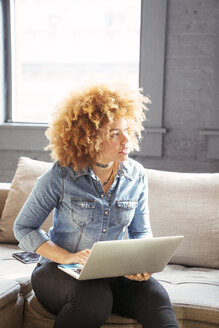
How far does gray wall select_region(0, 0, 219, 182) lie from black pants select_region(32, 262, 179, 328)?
4.31 feet

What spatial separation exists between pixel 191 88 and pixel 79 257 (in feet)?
5.08

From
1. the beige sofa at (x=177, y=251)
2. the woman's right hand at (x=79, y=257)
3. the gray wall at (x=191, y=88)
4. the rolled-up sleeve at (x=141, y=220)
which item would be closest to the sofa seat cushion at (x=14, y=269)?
the beige sofa at (x=177, y=251)

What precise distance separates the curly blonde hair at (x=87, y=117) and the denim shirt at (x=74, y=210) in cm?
6

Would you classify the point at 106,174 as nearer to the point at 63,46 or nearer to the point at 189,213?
the point at 189,213

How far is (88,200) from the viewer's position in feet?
6.19

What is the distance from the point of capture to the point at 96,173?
1950 mm

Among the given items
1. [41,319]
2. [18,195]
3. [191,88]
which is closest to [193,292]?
[41,319]

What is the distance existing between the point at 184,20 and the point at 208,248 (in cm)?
138

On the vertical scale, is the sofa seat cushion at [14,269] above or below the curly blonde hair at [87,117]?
below

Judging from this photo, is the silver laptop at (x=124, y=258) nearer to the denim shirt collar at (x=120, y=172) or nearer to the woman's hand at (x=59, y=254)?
the woman's hand at (x=59, y=254)

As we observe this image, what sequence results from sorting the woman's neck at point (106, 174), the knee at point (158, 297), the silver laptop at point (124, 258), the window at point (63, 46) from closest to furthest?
the silver laptop at point (124, 258)
the knee at point (158, 297)
the woman's neck at point (106, 174)
the window at point (63, 46)

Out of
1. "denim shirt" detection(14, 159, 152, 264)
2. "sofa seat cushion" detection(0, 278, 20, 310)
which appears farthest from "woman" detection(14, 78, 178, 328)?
"sofa seat cushion" detection(0, 278, 20, 310)

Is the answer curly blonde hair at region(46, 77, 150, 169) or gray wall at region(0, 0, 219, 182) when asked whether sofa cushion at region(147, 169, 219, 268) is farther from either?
curly blonde hair at region(46, 77, 150, 169)

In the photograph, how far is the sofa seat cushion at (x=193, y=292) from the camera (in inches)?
72.7
